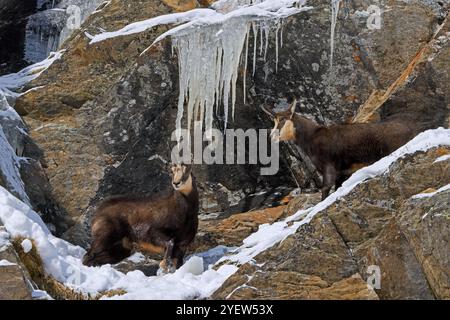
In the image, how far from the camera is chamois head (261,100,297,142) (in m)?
14.3

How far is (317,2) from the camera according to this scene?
15617mm

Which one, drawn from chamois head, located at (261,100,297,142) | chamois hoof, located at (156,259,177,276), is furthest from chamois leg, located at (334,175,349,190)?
chamois hoof, located at (156,259,177,276)

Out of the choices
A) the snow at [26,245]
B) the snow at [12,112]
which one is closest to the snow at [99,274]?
the snow at [26,245]

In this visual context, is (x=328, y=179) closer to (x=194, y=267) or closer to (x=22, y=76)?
(x=194, y=267)

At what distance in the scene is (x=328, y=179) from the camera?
13406 mm

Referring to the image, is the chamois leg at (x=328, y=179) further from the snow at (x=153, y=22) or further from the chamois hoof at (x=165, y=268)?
the snow at (x=153, y=22)

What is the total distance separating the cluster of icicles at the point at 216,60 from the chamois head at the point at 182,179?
2.08 m

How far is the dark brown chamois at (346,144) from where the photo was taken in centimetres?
1330

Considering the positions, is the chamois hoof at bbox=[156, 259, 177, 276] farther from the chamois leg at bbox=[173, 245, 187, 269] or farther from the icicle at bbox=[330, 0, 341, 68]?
the icicle at bbox=[330, 0, 341, 68]

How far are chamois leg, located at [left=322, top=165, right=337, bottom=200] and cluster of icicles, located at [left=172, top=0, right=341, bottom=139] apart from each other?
235 centimetres

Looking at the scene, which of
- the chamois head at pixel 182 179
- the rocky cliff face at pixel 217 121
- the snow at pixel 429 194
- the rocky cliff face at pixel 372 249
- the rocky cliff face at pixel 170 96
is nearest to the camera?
the rocky cliff face at pixel 372 249
